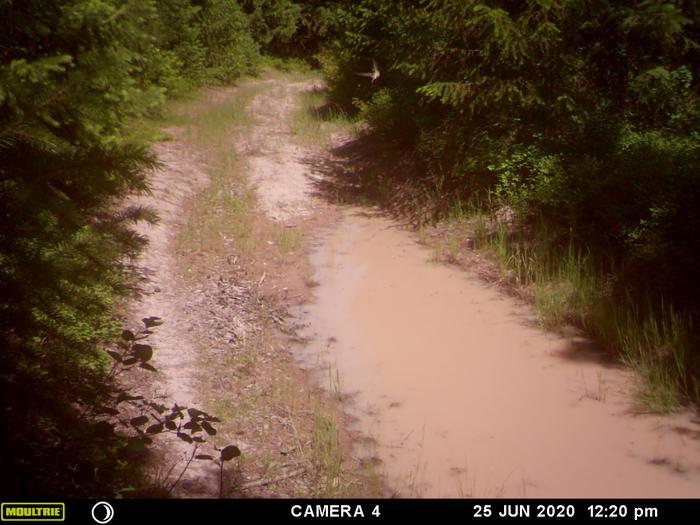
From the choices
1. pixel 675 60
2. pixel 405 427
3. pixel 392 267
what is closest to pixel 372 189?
pixel 392 267

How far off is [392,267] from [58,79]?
6.49 m

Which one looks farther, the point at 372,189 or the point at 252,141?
the point at 252,141

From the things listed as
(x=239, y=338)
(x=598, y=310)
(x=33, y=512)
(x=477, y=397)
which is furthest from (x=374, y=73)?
(x=33, y=512)

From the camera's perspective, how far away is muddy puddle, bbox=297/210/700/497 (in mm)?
4910

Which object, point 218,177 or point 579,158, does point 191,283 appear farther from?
point 579,158

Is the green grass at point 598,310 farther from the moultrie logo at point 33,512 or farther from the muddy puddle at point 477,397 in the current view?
the moultrie logo at point 33,512

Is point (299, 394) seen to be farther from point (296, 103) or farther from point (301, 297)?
point (296, 103)

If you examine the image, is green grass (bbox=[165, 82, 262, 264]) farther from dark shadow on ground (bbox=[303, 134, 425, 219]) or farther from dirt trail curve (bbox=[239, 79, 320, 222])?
dark shadow on ground (bbox=[303, 134, 425, 219])

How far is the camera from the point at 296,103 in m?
21.6

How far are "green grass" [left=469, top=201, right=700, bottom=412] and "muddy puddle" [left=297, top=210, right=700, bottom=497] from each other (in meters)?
0.24

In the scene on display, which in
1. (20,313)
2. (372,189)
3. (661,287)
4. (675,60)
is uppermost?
(675,60)

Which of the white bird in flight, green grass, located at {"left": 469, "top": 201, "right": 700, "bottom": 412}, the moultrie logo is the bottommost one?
green grass, located at {"left": 469, "top": 201, "right": 700, "bottom": 412}

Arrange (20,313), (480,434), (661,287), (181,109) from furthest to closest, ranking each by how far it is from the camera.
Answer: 1. (181,109)
2. (661,287)
3. (480,434)
4. (20,313)

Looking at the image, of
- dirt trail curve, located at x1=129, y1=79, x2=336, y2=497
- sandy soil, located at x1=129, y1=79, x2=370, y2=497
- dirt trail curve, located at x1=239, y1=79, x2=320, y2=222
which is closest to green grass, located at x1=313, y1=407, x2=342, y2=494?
sandy soil, located at x1=129, y1=79, x2=370, y2=497
